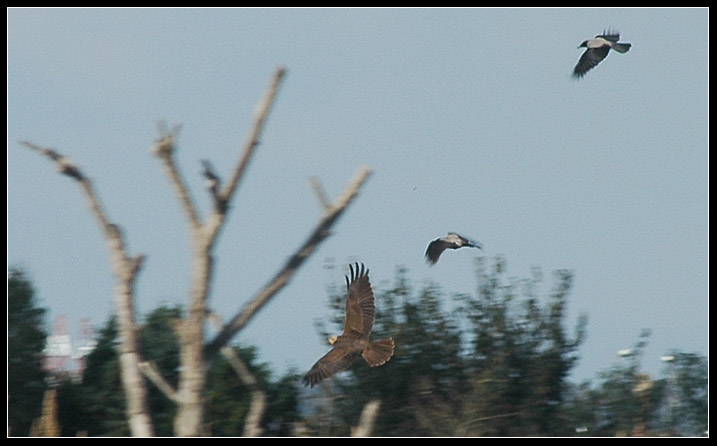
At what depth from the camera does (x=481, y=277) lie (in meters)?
17.3

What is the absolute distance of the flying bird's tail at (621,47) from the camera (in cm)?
1172

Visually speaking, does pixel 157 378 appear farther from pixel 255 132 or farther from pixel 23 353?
pixel 23 353

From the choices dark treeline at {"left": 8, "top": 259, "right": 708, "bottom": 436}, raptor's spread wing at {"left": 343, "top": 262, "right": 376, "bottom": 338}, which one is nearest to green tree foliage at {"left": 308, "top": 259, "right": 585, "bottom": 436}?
dark treeline at {"left": 8, "top": 259, "right": 708, "bottom": 436}

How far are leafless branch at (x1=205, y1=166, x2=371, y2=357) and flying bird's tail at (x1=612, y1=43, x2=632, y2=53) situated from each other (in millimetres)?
3327

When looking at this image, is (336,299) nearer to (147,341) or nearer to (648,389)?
(147,341)

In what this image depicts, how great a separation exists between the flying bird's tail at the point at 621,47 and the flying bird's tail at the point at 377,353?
371 cm

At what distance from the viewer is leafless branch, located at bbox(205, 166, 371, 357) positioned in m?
9.77

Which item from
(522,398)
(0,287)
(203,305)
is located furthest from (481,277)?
(203,305)

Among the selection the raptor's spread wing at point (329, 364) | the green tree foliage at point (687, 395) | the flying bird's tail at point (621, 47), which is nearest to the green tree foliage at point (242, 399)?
the green tree foliage at point (687, 395)

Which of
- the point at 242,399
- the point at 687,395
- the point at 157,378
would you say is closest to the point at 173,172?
the point at 157,378

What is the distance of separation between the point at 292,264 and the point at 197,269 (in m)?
0.75

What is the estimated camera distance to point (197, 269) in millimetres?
10102

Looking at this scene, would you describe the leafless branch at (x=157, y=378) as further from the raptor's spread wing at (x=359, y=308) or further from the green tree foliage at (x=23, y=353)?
the green tree foliage at (x=23, y=353)

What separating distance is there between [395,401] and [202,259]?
654 centimetres
